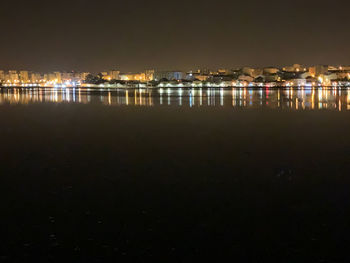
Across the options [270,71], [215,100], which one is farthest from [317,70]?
[215,100]

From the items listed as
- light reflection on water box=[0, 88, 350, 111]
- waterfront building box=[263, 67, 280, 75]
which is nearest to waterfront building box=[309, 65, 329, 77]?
waterfront building box=[263, 67, 280, 75]

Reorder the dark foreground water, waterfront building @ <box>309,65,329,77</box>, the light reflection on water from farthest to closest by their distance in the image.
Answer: waterfront building @ <box>309,65,329,77</box>
the light reflection on water
the dark foreground water

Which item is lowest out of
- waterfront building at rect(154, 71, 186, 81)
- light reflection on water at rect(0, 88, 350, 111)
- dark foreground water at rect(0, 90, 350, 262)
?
dark foreground water at rect(0, 90, 350, 262)

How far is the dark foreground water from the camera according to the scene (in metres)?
3.65

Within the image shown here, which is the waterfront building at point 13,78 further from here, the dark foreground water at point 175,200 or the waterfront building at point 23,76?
the dark foreground water at point 175,200

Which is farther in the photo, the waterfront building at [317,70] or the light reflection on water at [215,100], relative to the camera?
the waterfront building at [317,70]

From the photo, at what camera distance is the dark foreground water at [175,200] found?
12.0 ft

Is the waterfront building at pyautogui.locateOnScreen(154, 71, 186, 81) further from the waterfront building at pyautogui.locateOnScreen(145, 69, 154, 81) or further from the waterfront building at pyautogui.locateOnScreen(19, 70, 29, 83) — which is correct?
the waterfront building at pyautogui.locateOnScreen(19, 70, 29, 83)

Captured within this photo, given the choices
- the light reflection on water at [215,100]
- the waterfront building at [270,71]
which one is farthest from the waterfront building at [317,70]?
the light reflection on water at [215,100]

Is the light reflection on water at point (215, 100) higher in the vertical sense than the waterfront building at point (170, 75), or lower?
lower

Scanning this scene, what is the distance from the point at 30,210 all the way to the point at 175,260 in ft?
6.75

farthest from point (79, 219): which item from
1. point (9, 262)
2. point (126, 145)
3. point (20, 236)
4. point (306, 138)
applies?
point (306, 138)

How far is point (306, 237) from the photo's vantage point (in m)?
3.89

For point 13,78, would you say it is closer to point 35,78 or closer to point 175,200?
point 35,78
